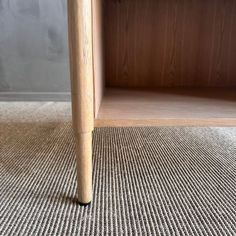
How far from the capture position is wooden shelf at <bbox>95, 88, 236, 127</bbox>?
549 millimetres

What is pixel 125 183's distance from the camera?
620 millimetres

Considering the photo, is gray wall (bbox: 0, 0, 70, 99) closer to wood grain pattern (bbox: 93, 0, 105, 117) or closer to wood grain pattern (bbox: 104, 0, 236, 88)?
wood grain pattern (bbox: 104, 0, 236, 88)

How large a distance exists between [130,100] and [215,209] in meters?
0.34

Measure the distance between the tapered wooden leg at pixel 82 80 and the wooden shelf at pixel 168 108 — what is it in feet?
0.17

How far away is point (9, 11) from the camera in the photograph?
1.43 metres

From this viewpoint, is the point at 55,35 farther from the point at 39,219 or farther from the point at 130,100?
the point at 39,219

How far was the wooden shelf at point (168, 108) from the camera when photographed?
549mm

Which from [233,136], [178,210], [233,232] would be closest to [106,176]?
[178,210]

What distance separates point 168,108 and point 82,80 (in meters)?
0.24

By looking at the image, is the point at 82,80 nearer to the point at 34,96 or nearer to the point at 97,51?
the point at 97,51

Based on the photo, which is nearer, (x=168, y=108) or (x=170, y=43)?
(x=168, y=108)

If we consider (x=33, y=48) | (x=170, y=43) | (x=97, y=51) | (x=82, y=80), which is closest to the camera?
(x=82, y=80)

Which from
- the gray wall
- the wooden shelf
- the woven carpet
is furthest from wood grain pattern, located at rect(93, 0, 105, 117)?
the gray wall

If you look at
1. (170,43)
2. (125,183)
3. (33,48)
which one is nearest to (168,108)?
(125,183)
